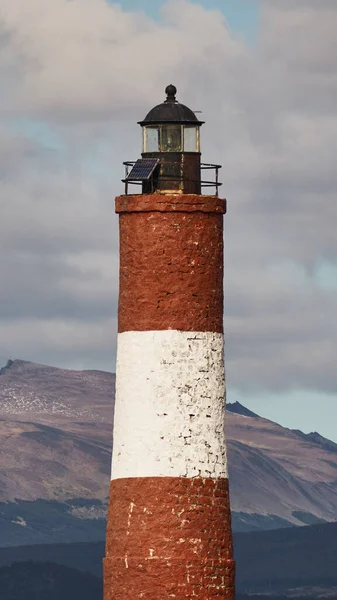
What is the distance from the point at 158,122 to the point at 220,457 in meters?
4.47

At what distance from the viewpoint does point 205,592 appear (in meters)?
22.3

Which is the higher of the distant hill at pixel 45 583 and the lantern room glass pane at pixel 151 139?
the distant hill at pixel 45 583

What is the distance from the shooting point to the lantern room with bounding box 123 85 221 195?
22500 millimetres

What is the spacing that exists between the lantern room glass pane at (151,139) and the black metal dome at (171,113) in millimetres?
106

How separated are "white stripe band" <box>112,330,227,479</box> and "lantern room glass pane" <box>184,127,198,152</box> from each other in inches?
95.9

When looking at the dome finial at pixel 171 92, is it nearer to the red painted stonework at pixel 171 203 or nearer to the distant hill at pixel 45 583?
the red painted stonework at pixel 171 203

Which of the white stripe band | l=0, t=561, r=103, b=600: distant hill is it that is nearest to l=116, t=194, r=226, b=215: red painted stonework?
the white stripe band

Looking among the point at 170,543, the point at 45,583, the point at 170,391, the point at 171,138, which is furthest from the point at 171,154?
the point at 45,583

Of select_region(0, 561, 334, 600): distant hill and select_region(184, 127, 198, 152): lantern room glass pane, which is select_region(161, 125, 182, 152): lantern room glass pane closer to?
select_region(184, 127, 198, 152): lantern room glass pane

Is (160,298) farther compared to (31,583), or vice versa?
(31,583)

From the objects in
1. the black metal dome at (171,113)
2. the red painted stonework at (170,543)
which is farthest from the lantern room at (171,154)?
the red painted stonework at (170,543)

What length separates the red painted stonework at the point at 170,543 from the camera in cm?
2209

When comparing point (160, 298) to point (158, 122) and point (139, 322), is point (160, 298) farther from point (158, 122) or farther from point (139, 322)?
point (158, 122)

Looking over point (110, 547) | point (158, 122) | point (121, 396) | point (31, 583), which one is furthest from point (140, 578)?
point (31, 583)
